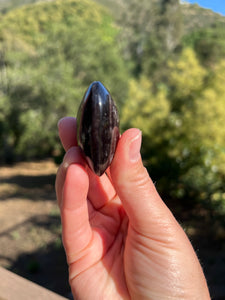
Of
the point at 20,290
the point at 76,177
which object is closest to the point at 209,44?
the point at 76,177

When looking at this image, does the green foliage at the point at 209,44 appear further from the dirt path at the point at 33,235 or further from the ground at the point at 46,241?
the ground at the point at 46,241

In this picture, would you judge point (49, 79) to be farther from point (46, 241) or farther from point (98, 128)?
point (98, 128)

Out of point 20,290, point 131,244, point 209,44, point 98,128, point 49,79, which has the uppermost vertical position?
point 209,44

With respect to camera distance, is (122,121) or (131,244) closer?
(131,244)

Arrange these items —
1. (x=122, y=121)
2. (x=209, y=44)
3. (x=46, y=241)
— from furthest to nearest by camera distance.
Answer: (x=209, y=44), (x=122, y=121), (x=46, y=241)

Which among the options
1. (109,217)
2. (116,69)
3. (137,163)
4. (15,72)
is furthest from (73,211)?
(116,69)

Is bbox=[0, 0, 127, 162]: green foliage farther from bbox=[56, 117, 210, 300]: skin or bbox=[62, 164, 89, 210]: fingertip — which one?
bbox=[62, 164, 89, 210]: fingertip
